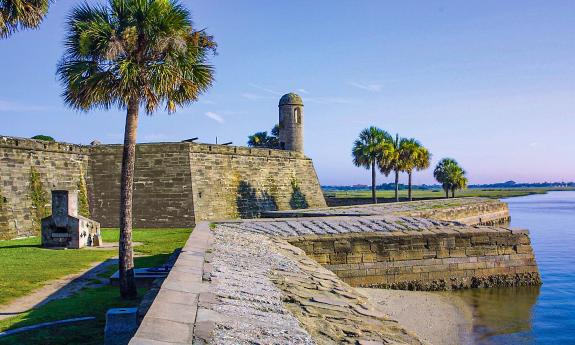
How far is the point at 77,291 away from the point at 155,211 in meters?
15.7

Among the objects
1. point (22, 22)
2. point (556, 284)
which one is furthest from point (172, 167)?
point (556, 284)

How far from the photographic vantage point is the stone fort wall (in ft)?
66.2

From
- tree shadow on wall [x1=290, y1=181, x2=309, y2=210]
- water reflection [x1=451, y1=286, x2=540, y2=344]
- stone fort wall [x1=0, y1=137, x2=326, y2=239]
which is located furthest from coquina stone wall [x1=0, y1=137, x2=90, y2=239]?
water reflection [x1=451, y1=286, x2=540, y2=344]

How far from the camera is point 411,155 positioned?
42344mm

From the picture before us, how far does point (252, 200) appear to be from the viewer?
27875mm

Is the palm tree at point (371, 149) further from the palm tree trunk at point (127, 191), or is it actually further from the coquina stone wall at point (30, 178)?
the palm tree trunk at point (127, 191)

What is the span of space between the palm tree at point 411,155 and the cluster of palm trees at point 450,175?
1040 cm

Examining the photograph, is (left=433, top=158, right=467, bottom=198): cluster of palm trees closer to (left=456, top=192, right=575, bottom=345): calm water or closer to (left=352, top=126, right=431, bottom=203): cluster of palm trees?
(left=352, top=126, right=431, bottom=203): cluster of palm trees

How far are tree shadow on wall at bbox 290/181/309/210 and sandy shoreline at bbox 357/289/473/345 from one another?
18.9 meters

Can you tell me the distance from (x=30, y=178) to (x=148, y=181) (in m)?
5.53

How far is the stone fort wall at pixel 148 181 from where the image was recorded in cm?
2019

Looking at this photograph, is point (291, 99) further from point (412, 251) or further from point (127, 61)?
point (127, 61)

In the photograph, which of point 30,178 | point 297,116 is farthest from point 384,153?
point 30,178

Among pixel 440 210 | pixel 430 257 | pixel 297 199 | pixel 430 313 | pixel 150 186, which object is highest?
pixel 150 186
